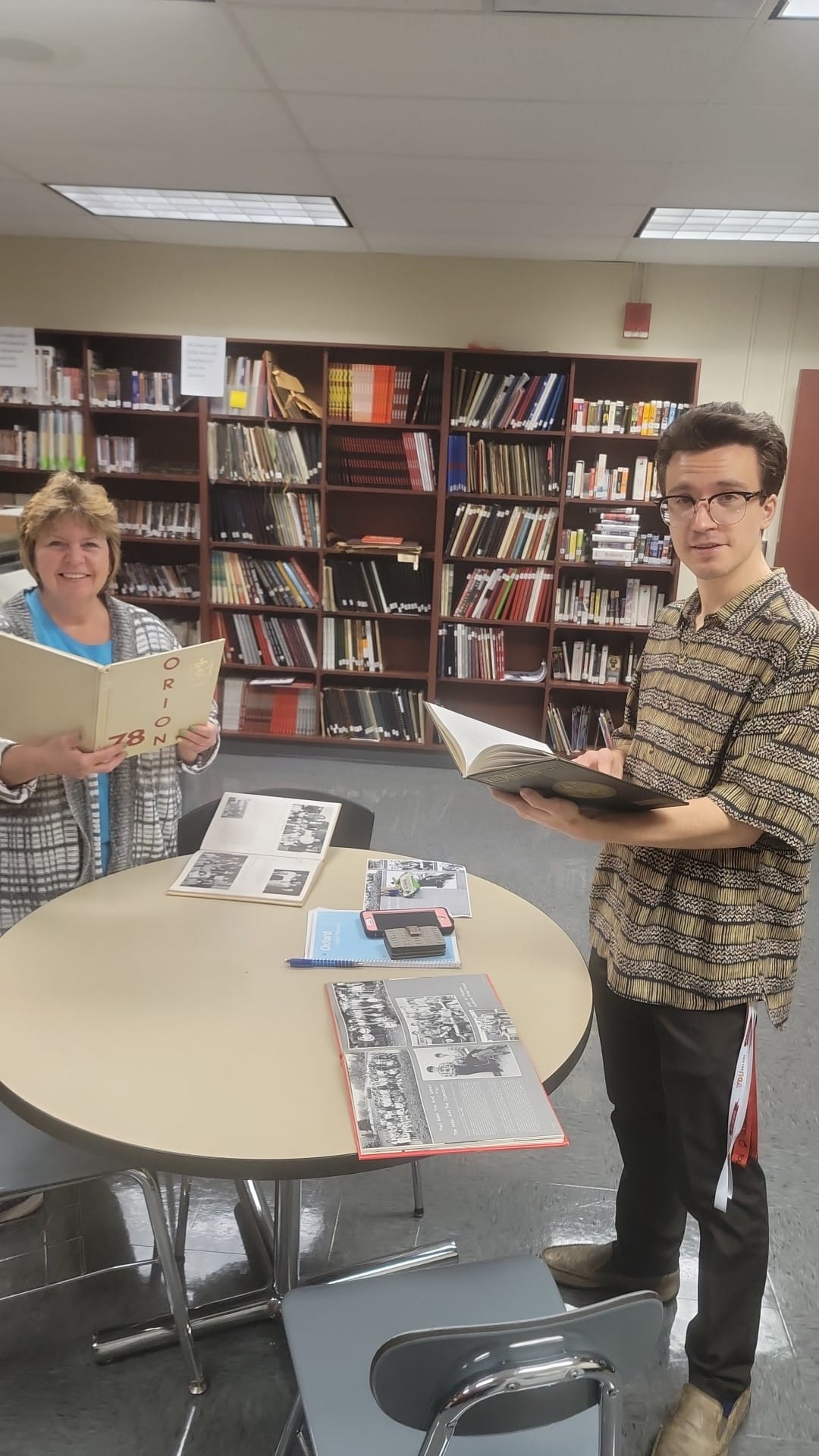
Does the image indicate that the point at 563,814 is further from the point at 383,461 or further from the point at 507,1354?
the point at 383,461

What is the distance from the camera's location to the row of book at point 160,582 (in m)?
5.02

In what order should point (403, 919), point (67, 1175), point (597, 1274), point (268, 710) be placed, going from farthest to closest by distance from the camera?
1. point (268, 710)
2. point (597, 1274)
3. point (403, 919)
4. point (67, 1175)

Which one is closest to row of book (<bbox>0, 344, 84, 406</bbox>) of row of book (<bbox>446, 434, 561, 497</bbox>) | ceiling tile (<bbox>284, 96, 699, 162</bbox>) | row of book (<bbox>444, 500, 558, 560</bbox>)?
row of book (<bbox>446, 434, 561, 497</bbox>)

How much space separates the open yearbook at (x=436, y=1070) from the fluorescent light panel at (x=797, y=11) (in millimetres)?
2265

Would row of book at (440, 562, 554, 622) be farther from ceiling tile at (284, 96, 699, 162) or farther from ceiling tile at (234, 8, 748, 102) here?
ceiling tile at (234, 8, 748, 102)

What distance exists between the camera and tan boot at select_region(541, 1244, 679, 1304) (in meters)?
1.74

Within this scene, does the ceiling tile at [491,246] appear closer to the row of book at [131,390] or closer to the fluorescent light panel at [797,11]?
the row of book at [131,390]

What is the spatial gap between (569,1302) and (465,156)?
3380 mm

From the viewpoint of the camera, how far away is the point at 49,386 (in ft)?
15.8

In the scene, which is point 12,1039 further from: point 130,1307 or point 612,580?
point 612,580

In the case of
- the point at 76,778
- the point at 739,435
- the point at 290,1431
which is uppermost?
the point at 739,435

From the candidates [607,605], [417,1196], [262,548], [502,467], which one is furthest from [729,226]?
[417,1196]

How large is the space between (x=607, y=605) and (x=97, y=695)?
146 inches

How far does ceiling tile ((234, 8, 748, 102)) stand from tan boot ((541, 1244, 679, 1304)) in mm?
2762
